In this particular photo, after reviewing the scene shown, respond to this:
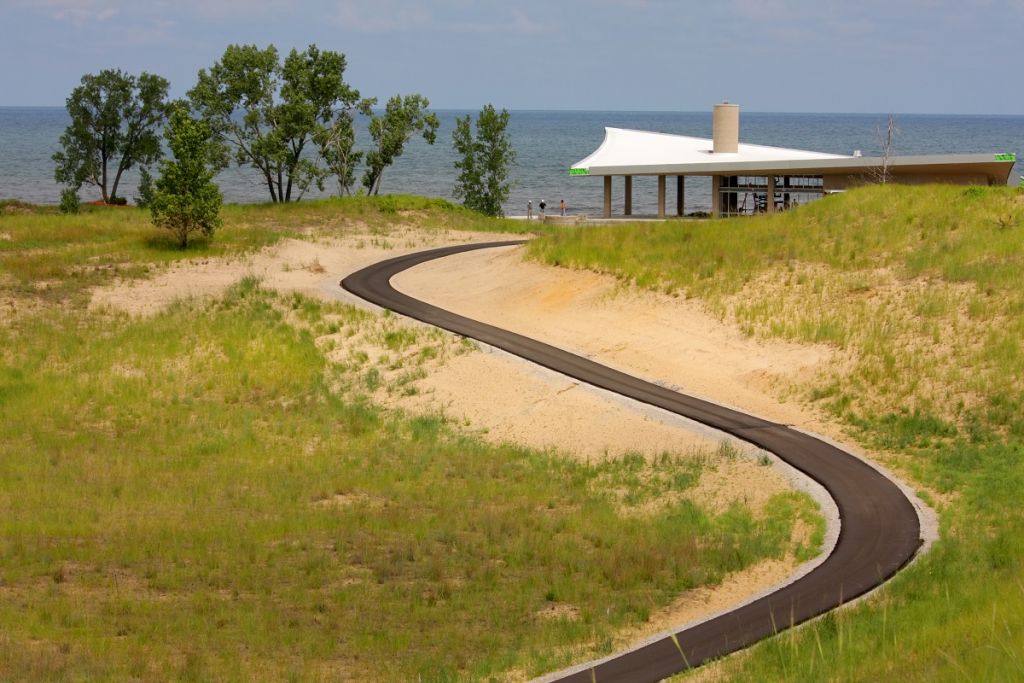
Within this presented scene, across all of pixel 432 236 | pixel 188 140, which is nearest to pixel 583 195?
pixel 432 236

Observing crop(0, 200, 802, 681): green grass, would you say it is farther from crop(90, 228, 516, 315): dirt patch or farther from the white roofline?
the white roofline

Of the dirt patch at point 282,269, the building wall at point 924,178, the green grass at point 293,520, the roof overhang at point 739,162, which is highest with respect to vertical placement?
the roof overhang at point 739,162

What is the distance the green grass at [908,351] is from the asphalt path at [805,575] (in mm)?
783

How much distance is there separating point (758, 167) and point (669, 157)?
8.47m

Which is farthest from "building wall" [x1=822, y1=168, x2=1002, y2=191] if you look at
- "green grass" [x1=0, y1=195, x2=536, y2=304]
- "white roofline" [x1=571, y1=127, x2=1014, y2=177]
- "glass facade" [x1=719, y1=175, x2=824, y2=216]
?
"green grass" [x1=0, y1=195, x2=536, y2=304]

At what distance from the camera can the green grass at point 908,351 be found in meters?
13.7

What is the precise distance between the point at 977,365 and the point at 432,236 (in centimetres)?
3335

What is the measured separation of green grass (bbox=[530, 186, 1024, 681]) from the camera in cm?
1370

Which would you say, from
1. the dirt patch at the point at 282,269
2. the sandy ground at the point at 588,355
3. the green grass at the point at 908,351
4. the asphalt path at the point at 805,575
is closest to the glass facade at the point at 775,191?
the dirt patch at the point at 282,269

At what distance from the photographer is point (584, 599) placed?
1908 cm

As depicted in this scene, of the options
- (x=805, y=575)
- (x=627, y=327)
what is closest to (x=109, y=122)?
(x=627, y=327)

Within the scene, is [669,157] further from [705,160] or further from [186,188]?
[186,188]

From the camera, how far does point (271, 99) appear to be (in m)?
75.5

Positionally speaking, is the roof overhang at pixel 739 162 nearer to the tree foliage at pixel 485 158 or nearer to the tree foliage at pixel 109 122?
the tree foliage at pixel 485 158
